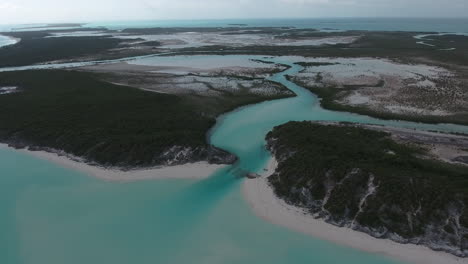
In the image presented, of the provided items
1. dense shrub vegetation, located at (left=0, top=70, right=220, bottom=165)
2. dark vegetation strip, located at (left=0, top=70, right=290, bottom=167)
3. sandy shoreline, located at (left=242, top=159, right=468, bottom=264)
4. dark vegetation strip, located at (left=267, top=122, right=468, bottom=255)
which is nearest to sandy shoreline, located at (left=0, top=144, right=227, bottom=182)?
dark vegetation strip, located at (left=0, top=70, right=290, bottom=167)

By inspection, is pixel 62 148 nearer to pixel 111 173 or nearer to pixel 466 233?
pixel 111 173

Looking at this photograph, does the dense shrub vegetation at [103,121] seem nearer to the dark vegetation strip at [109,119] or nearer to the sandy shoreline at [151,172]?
the dark vegetation strip at [109,119]

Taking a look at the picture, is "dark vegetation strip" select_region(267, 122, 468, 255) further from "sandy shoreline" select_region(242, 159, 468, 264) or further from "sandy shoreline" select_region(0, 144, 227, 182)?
"sandy shoreline" select_region(0, 144, 227, 182)

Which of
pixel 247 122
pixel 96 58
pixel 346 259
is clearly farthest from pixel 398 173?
pixel 96 58

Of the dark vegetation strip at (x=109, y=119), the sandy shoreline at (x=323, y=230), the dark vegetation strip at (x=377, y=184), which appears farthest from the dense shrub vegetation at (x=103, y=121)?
the dark vegetation strip at (x=377, y=184)

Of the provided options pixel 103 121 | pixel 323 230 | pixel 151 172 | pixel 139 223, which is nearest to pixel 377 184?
pixel 323 230

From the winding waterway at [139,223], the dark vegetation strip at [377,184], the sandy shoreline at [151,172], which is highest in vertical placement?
the dark vegetation strip at [377,184]
